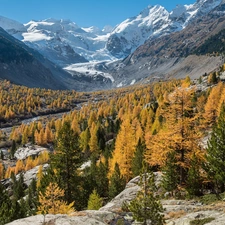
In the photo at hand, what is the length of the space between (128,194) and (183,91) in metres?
14.4

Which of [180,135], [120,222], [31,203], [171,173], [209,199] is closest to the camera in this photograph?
[120,222]

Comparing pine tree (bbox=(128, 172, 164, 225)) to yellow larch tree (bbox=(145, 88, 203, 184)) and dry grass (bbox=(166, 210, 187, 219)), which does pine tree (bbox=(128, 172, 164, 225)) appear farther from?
yellow larch tree (bbox=(145, 88, 203, 184))

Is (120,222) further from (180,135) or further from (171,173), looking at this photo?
(180,135)

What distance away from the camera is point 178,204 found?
26.0m

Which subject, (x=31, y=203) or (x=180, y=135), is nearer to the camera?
(x=180, y=135)

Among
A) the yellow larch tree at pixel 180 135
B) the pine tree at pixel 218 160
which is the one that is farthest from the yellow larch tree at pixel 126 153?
the pine tree at pixel 218 160

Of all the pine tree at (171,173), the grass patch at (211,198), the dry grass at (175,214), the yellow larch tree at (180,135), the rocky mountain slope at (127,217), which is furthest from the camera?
the yellow larch tree at (180,135)

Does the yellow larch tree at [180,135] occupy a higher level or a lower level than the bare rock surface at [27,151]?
higher

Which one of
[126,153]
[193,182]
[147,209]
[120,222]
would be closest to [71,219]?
[120,222]

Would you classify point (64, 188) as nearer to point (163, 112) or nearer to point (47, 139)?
point (163, 112)

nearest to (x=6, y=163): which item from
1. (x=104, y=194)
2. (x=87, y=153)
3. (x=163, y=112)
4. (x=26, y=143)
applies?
(x=26, y=143)

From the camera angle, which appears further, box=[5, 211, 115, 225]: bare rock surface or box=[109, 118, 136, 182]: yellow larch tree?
box=[109, 118, 136, 182]: yellow larch tree

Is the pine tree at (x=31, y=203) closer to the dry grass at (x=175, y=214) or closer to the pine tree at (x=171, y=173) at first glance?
the pine tree at (x=171, y=173)

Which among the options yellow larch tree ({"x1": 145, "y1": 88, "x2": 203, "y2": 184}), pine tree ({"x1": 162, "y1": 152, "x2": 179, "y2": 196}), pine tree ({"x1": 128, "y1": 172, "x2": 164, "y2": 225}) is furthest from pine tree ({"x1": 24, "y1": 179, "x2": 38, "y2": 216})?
pine tree ({"x1": 128, "y1": 172, "x2": 164, "y2": 225})
